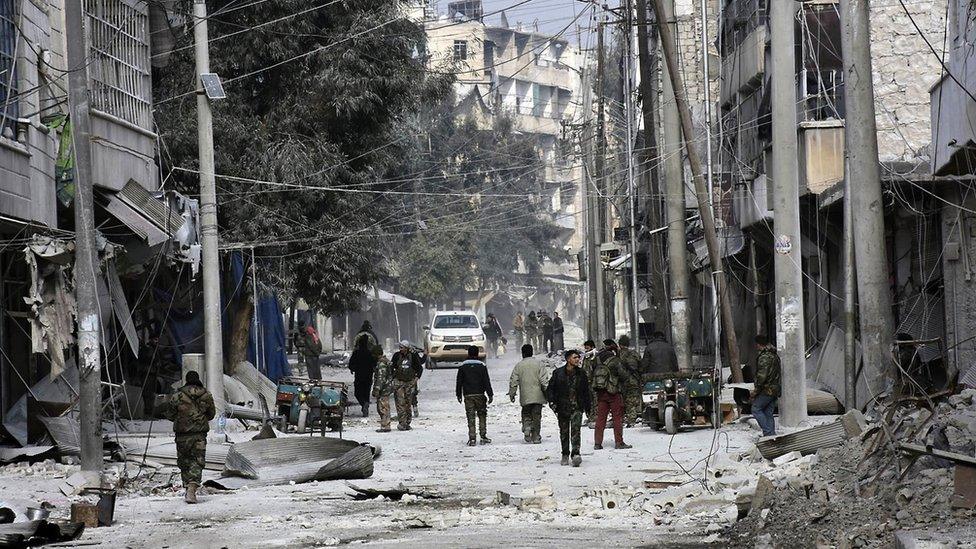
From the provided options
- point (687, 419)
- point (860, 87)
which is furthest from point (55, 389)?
point (860, 87)

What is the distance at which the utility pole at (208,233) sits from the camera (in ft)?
75.4

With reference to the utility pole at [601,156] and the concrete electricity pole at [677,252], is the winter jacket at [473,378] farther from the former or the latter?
the utility pole at [601,156]

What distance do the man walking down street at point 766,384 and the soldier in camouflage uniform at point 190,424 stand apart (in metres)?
7.85

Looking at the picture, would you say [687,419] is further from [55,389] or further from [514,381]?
[55,389]

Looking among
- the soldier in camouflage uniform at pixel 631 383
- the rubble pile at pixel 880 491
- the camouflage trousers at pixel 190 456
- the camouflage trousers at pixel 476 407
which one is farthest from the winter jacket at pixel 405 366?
the rubble pile at pixel 880 491

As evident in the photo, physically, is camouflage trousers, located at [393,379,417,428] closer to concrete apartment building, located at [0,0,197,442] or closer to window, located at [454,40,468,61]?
concrete apartment building, located at [0,0,197,442]

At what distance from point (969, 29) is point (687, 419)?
29.7ft

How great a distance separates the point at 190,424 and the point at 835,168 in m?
14.0

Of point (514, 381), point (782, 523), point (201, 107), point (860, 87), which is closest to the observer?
point (782, 523)

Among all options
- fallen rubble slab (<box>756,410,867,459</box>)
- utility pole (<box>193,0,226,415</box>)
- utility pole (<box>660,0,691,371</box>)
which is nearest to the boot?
fallen rubble slab (<box>756,410,867,459</box>)

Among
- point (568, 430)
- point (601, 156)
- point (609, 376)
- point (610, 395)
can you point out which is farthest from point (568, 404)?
point (601, 156)

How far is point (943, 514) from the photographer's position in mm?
9961

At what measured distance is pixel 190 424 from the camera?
15.5 m

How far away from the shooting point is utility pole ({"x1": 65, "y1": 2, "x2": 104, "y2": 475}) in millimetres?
15953
